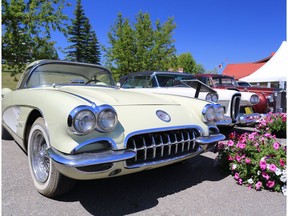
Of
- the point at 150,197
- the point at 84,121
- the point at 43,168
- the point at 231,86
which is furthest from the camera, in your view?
the point at 231,86

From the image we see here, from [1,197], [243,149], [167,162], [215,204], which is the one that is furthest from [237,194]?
[1,197]

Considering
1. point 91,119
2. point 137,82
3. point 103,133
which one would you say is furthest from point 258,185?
point 137,82

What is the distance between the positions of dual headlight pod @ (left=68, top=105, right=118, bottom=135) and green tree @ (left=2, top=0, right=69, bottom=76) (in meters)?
10.9

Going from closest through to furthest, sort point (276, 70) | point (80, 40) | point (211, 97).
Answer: point (211, 97), point (276, 70), point (80, 40)

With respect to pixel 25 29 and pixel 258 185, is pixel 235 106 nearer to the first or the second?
pixel 258 185

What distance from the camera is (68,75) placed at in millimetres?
3963

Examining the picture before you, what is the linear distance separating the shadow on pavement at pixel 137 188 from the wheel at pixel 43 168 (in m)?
0.16

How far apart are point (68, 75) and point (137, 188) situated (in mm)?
2253

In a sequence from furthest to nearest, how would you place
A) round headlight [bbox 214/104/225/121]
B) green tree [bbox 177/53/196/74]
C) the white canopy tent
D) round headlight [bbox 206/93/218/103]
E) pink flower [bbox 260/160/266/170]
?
green tree [bbox 177/53/196/74]
the white canopy tent
round headlight [bbox 206/93/218/103]
round headlight [bbox 214/104/225/121]
pink flower [bbox 260/160/266/170]

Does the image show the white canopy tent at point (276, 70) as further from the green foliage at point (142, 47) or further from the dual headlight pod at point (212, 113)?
the dual headlight pod at point (212, 113)

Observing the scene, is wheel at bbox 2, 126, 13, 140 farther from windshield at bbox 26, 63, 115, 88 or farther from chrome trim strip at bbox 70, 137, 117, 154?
chrome trim strip at bbox 70, 137, 117, 154

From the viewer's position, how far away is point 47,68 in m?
3.74

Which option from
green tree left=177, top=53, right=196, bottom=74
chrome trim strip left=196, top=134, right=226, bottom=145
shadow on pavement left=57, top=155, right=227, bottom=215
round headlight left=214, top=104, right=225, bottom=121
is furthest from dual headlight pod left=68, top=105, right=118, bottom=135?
green tree left=177, top=53, right=196, bottom=74

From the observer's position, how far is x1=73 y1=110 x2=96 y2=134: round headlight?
6.59 feet
